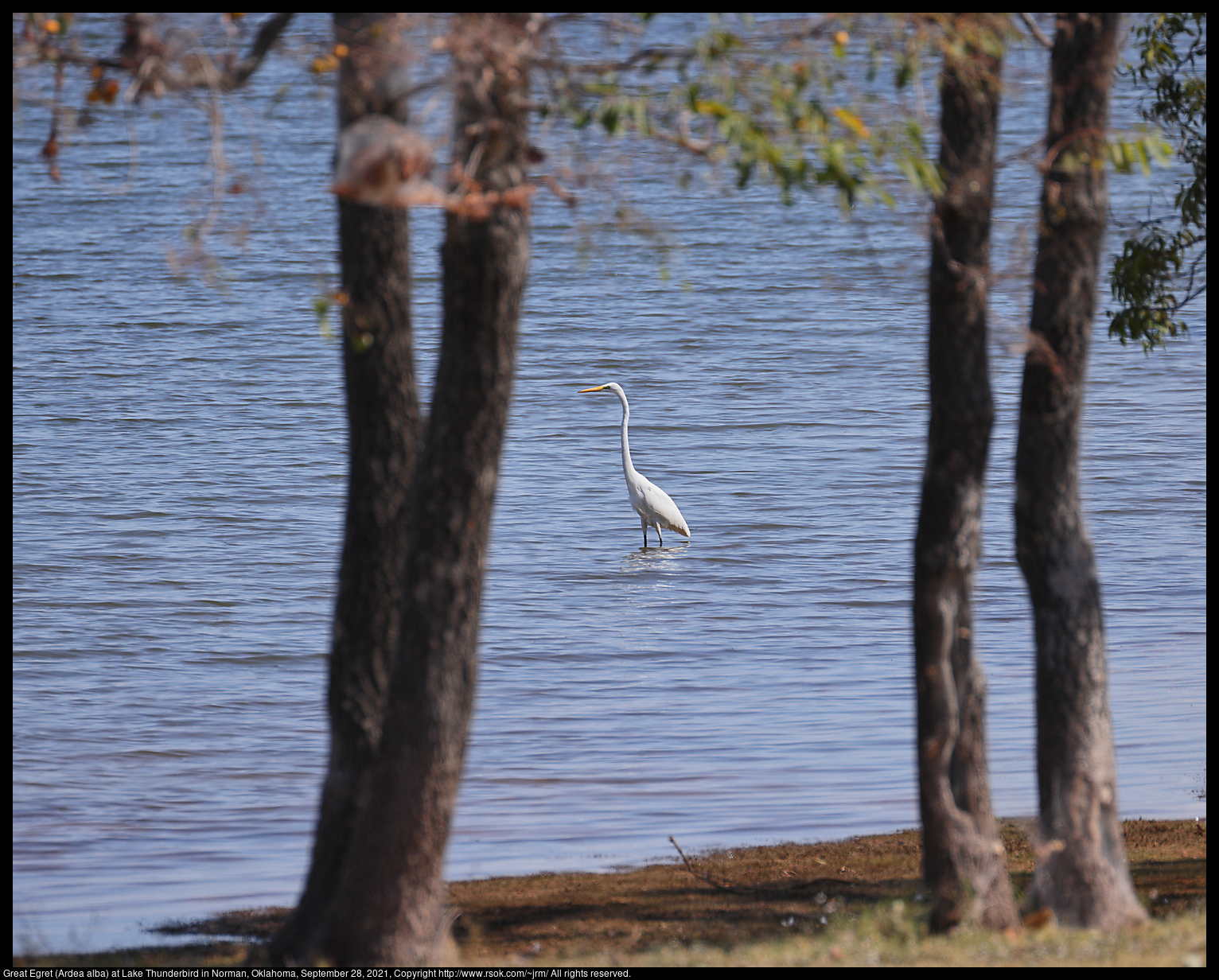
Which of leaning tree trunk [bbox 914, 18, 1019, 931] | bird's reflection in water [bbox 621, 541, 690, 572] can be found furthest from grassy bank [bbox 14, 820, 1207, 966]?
bird's reflection in water [bbox 621, 541, 690, 572]

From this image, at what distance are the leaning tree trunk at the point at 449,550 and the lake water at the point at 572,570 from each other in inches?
16.0

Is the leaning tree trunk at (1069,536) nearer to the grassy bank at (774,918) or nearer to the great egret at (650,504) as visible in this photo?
the grassy bank at (774,918)

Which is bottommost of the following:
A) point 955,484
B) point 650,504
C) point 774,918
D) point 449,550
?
point 650,504

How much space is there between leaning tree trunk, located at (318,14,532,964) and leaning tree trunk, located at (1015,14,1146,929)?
7.04 ft

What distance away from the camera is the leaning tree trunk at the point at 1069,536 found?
19.0 feet

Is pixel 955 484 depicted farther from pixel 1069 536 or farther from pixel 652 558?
pixel 652 558

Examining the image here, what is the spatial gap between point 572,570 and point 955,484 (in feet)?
35.1

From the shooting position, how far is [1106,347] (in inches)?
1162

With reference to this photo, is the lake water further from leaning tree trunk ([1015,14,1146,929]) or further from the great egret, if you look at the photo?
the great egret

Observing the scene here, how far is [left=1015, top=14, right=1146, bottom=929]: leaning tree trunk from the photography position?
5.80 m

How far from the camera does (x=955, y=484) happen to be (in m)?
5.68

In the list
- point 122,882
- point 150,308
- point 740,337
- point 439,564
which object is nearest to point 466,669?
point 439,564

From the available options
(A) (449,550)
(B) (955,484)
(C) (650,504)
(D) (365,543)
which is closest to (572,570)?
(C) (650,504)
